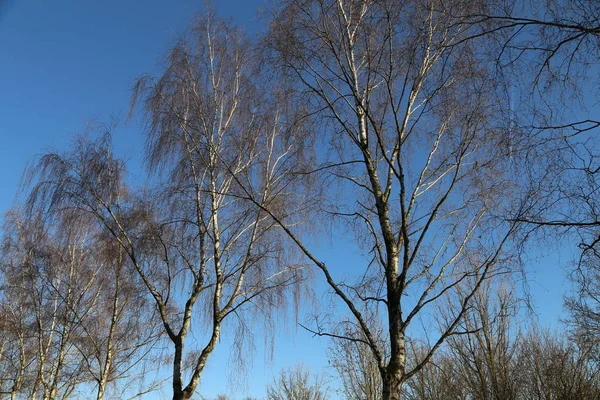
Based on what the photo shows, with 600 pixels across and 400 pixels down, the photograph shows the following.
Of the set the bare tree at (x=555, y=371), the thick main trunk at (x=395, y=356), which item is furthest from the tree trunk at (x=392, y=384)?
the bare tree at (x=555, y=371)

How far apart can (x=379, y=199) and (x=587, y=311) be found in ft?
45.7

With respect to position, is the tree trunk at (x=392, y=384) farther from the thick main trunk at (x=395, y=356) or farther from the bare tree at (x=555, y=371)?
the bare tree at (x=555, y=371)

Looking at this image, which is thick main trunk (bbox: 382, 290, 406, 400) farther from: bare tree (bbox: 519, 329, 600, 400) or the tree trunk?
bare tree (bbox: 519, 329, 600, 400)

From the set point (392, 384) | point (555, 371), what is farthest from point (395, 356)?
point (555, 371)

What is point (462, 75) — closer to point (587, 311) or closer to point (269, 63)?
point (269, 63)

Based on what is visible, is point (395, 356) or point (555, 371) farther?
point (555, 371)

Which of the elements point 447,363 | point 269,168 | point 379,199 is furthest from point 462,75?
point 447,363

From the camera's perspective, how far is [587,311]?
1656 cm

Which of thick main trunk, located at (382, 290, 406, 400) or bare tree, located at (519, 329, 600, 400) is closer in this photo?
thick main trunk, located at (382, 290, 406, 400)

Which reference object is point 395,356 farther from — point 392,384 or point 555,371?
point 555,371

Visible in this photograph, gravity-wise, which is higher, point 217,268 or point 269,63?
point 269,63

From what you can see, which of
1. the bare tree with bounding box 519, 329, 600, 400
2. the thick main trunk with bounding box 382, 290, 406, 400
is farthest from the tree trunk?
the bare tree with bounding box 519, 329, 600, 400

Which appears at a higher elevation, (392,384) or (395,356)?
(395,356)

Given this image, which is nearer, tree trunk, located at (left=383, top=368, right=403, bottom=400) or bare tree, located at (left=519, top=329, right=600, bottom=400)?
tree trunk, located at (left=383, top=368, right=403, bottom=400)
